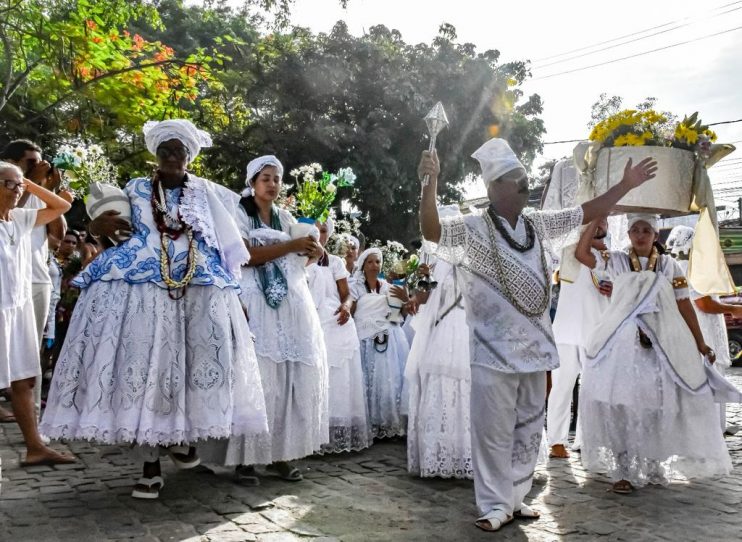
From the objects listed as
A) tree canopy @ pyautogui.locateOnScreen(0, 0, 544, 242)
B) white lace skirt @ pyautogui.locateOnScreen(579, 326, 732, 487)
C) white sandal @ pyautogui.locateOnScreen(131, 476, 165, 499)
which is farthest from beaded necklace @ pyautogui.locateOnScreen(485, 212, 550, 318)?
tree canopy @ pyautogui.locateOnScreen(0, 0, 544, 242)

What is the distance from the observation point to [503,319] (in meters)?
4.63

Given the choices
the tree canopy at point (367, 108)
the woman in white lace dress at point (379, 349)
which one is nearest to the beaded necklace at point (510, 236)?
the woman in white lace dress at point (379, 349)

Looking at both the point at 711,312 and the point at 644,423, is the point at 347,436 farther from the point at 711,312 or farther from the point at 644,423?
the point at 711,312

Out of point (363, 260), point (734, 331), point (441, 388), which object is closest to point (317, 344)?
point (441, 388)

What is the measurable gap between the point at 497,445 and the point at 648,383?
72.4 inches

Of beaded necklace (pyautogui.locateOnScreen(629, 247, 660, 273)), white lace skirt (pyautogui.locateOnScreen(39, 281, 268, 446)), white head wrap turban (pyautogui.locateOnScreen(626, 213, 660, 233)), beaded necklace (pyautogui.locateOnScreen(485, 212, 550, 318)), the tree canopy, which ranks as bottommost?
white lace skirt (pyautogui.locateOnScreen(39, 281, 268, 446))

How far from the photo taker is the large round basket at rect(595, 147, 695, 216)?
17.9 feet

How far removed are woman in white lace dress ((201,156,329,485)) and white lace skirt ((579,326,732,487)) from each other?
2.15 m

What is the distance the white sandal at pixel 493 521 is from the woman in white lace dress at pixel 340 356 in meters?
2.59

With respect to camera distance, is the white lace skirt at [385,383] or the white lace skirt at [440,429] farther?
the white lace skirt at [385,383]

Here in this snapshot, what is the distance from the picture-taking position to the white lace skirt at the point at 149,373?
4387 mm

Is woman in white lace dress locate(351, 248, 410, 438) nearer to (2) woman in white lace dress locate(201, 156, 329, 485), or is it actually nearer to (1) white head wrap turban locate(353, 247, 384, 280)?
(1) white head wrap turban locate(353, 247, 384, 280)

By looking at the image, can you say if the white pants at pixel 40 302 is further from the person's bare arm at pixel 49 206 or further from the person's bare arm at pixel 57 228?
the person's bare arm at pixel 49 206

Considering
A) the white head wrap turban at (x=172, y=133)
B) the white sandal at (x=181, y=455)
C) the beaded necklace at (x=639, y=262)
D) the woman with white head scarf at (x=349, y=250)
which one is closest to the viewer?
the white sandal at (x=181, y=455)
